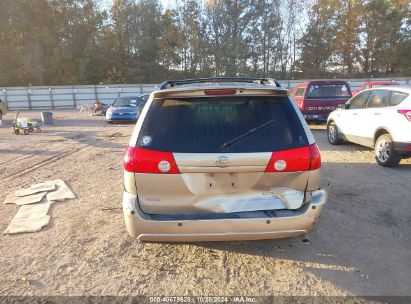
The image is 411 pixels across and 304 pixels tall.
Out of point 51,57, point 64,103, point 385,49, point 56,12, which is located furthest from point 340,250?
point 56,12

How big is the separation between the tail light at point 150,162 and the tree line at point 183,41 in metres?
42.4

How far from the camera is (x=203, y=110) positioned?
3123 millimetres

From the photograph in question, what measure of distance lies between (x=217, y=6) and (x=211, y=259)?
152 ft

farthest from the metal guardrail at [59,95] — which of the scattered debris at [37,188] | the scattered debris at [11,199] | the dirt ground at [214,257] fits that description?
the dirt ground at [214,257]

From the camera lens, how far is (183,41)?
150 ft

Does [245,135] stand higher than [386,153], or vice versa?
[245,135]

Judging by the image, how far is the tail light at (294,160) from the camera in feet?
9.83

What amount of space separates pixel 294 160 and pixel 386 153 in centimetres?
490

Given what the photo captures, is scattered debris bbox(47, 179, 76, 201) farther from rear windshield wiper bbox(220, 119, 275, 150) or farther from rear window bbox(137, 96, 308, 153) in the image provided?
rear windshield wiper bbox(220, 119, 275, 150)

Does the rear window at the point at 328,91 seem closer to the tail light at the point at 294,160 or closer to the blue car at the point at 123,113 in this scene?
the blue car at the point at 123,113

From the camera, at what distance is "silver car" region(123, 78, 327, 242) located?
2971 mm

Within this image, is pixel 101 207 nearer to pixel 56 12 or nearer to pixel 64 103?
pixel 64 103

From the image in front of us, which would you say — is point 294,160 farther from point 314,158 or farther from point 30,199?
point 30,199

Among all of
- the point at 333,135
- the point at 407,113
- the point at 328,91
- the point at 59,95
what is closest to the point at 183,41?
the point at 59,95
